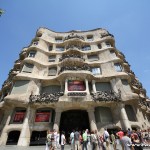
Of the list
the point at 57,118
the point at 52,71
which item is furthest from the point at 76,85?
the point at 52,71

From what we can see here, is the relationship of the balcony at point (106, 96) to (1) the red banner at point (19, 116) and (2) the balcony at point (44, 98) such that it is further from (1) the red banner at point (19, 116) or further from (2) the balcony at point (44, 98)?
(1) the red banner at point (19, 116)

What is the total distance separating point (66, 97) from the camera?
67.9 feet

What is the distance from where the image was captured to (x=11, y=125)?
64.2ft

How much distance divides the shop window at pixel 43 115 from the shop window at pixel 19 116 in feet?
6.76

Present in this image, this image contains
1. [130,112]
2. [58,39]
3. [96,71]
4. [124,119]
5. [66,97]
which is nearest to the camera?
[124,119]

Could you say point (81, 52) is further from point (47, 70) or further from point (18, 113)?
point (18, 113)

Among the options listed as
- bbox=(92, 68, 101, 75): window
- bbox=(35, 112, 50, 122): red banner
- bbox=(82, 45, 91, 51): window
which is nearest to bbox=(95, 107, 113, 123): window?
bbox=(92, 68, 101, 75): window

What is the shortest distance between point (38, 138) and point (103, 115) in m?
10.8

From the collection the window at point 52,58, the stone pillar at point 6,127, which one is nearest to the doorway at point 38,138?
the stone pillar at point 6,127

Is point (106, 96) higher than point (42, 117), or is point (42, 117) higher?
point (106, 96)

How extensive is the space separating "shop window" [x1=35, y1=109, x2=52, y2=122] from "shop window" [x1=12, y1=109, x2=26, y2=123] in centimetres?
206

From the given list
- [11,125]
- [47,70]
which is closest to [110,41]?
[47,70]

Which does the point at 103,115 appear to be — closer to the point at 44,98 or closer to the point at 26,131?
the point at 44,98

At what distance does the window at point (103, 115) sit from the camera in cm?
2141
